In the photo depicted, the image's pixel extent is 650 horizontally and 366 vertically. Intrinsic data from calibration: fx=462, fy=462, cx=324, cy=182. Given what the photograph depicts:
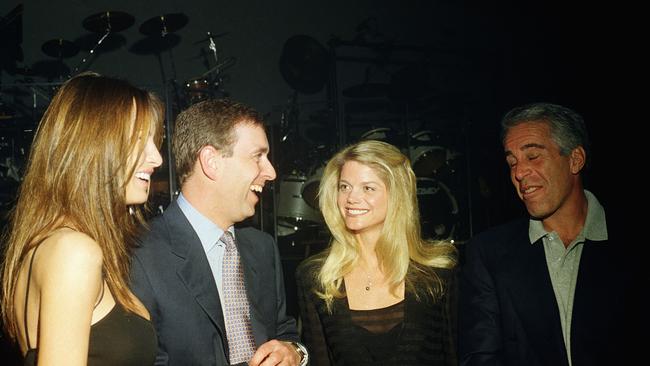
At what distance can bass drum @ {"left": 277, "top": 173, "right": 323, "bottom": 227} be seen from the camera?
7.86m

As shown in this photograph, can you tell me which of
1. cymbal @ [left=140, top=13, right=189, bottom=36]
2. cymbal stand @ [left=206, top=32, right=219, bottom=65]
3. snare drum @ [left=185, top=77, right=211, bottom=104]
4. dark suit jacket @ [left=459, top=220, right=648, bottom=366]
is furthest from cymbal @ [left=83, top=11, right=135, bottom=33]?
dark suit jacket @ [left=459, top=220, right=648, bottom=366]

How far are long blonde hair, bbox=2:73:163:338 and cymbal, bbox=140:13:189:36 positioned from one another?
6.35 metres

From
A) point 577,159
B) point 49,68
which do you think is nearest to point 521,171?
point 577,159

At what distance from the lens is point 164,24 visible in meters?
7.46

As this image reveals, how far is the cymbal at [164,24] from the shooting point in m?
7.34

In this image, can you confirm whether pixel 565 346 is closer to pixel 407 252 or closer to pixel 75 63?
pixel 407 252

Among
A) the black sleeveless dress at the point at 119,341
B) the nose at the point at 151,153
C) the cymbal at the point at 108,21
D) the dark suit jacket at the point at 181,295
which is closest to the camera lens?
the black sleeveless dress at the point at 119,341

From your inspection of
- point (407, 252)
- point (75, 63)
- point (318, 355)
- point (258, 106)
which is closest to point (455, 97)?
point (258, 106)

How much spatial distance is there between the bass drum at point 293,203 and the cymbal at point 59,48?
13.7ft

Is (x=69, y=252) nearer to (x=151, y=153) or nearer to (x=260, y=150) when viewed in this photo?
(x=151, y=153)

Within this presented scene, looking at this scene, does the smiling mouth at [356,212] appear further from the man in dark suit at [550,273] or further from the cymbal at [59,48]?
the cymbal at [59,48]

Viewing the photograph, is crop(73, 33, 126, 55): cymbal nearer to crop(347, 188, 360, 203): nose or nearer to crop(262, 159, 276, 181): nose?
crop(262, 159, 276, 181): nose

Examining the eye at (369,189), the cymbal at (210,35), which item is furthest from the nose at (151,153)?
the cymbal at (210,35)

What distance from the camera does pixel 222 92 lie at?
26.1 ft
